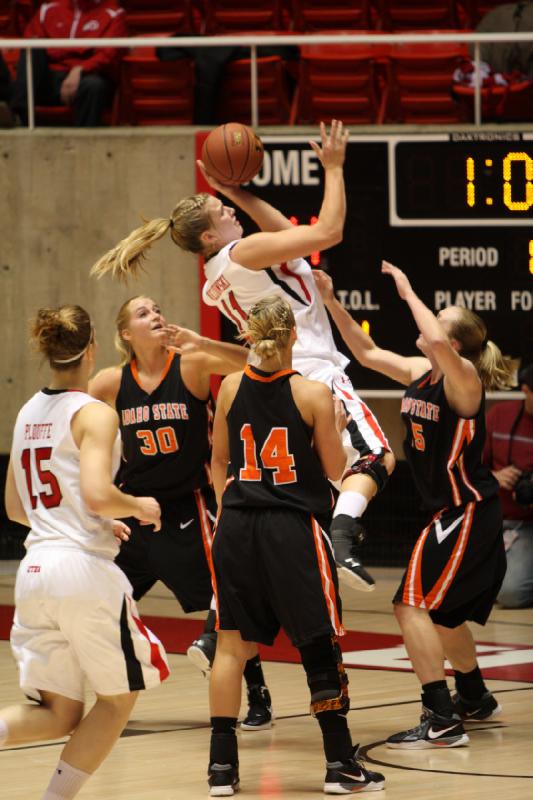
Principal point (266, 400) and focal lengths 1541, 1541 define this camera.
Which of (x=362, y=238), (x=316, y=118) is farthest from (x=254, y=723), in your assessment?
(x=316, y=118)

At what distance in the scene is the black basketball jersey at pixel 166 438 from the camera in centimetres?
670

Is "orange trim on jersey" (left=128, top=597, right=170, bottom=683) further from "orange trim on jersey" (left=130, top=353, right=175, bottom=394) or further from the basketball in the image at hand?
the basketball

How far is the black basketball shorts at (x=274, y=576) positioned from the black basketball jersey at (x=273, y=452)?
0.18 feet

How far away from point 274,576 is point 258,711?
1.33 meters

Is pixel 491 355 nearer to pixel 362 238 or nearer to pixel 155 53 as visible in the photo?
pixel 362 238

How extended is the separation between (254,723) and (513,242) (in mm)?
4473

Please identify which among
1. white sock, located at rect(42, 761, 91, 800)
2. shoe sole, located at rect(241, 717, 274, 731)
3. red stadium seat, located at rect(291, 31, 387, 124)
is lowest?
shoe sole, located at rect(241, 717, 274, 731)

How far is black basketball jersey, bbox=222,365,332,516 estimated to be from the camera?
521 cm

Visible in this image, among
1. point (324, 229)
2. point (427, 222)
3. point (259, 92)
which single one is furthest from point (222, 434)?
point (259, 92)

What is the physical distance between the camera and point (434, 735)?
19.1 ft

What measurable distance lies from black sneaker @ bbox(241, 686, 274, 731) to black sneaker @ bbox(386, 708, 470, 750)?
2.13 ft

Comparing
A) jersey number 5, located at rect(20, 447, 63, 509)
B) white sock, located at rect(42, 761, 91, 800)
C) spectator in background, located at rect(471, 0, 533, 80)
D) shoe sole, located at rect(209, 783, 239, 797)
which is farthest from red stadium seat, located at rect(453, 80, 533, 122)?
white sock, located at rect(42, 761, 91, 800)

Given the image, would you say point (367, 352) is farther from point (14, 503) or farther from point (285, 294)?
point (14, 503)

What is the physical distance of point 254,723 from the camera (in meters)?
6.29
